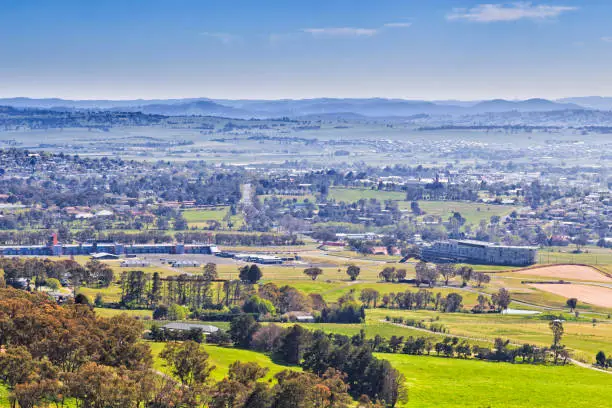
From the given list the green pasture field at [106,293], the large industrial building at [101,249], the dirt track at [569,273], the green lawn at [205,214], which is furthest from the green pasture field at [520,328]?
the green lawn at [205,214]

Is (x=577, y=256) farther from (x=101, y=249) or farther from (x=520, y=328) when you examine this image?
(x=101, y=249)

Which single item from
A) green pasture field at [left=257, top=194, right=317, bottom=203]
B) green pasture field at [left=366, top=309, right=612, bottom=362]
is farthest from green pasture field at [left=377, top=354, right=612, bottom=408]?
green pasture field at [left=257, top=194, right=317, bottom=203]

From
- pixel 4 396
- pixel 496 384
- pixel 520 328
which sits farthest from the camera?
pixel 520 328

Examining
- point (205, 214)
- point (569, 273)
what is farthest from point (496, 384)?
point (205, 214)

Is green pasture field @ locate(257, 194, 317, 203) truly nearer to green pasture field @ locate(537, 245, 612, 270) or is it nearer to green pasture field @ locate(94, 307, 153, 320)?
green pasture field @ locate(537, 245, 612, 270)

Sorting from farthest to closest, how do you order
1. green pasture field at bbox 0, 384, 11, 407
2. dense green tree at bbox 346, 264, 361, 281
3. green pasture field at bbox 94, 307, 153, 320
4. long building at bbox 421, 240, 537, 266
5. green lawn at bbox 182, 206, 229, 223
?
green lawn at bbox 182, 206, 229, 223
long building at bbox 421, 240, 537, 266
dense green tree at bbox 346, 264, 361, 281
green pasture field at bbox 94, 307, 153, 320
green pasture field at bbox 0, 384, 11, 407

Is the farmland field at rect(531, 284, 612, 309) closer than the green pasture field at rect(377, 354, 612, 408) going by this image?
No
